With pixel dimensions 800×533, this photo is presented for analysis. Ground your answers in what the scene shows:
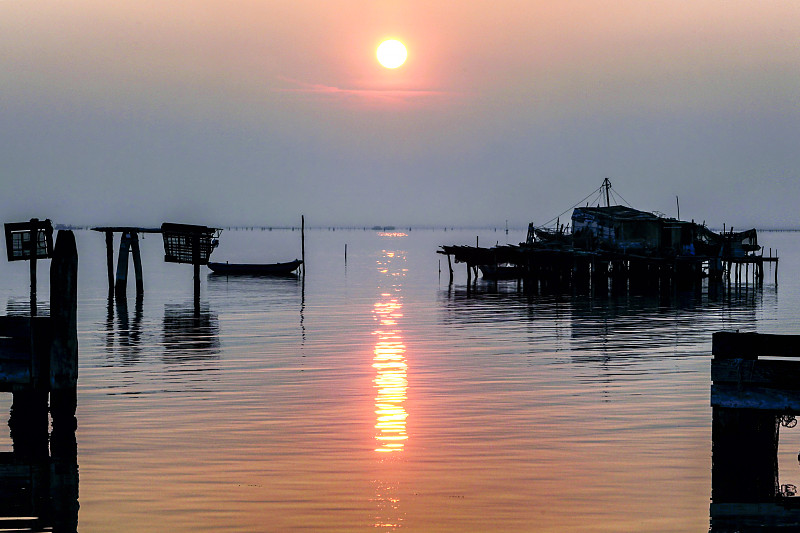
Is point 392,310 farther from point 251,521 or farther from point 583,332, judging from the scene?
point 251,521

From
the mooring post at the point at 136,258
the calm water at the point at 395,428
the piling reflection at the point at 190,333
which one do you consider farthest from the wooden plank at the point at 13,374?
the mooring post at the point at 136,258

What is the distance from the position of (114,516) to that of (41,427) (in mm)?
4769

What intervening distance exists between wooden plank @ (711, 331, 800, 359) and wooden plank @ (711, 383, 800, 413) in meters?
0.42

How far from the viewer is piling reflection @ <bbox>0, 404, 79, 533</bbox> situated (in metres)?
12.2

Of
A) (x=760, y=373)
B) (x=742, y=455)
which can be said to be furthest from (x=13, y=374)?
(x=760, y=373)

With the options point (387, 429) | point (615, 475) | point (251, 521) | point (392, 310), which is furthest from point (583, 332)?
point (251, 521)

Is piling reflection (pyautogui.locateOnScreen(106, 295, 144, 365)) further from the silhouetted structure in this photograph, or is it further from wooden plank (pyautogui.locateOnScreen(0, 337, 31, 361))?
wooden plank (pyautogui.locateOnScreen(0, 337, 31, 361))

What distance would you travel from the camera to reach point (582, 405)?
20344 mm

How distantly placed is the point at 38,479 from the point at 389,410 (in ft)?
25.0

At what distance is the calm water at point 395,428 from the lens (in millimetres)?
12648

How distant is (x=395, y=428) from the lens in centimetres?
1794

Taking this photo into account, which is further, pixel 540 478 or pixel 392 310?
pixel 392 310

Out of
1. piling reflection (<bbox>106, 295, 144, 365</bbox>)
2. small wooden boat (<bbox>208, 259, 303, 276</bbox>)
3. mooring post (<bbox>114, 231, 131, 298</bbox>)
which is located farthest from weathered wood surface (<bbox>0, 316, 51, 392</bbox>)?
small wooden boat (<bbox>208, 259, 303, 276</bbox>)

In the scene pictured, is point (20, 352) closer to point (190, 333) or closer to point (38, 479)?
point (38, 479)
